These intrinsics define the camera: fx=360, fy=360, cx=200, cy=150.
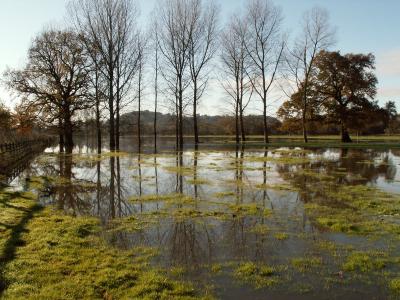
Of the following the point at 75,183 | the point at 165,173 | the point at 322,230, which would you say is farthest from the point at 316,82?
the point at 322,230

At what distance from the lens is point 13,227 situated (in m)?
8.59

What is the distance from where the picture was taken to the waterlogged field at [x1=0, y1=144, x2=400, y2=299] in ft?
18.1

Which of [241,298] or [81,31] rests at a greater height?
[81,31]

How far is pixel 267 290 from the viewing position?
17.9ft

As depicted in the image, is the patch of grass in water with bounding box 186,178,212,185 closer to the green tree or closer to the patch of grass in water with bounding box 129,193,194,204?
the patch of grass in water with bounding box 129,193,194,204

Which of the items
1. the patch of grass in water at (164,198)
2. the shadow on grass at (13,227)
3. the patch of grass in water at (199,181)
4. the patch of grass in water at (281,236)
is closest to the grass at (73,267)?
the shadow on grass at (13,227)

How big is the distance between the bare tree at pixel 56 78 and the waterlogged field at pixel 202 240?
27.4 metres

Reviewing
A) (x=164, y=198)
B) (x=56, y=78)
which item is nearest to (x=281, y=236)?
(x=164, y=198)

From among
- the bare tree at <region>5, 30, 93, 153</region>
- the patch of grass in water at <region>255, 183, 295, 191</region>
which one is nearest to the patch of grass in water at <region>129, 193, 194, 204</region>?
the patch of grass in water at <region>255, 183, 295, 191</region>

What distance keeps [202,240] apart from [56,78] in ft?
123

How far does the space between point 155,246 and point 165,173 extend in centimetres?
1096

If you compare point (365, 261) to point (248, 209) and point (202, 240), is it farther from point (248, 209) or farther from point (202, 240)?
point (248, 209)

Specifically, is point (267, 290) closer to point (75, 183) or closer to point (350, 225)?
point (350, 225)

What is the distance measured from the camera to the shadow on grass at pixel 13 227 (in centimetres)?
640
